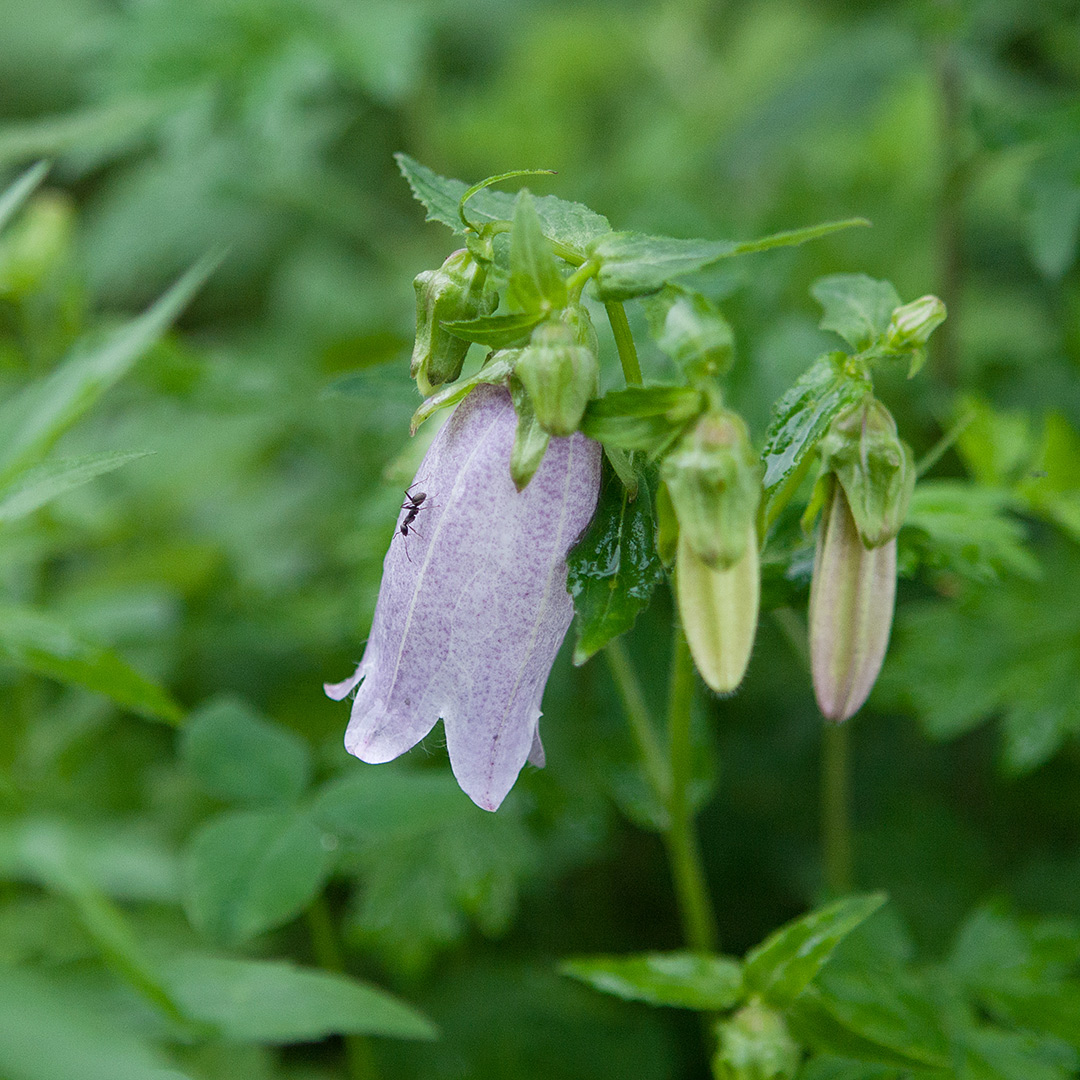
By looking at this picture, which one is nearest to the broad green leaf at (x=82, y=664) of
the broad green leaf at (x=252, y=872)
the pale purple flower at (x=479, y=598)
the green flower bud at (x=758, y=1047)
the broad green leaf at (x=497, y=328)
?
the broad green leaf at (x=252, y=872)

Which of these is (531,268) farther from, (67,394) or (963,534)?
(963,534)

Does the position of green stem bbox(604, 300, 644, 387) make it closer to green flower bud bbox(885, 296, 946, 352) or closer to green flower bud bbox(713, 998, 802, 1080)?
green flower bud bbox(885, 296, 946, 352)

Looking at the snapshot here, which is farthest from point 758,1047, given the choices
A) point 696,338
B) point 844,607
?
point 696,338

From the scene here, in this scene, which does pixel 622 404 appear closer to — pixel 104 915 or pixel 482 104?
pixel 104 915

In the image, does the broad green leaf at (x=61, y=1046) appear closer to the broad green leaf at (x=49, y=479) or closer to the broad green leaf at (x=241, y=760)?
the broad green leaf at (x=49, y=479)

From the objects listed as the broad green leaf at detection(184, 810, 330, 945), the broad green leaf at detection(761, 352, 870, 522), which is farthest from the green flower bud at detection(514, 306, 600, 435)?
the broad green leaf at detection(184, 810, 330, 945)

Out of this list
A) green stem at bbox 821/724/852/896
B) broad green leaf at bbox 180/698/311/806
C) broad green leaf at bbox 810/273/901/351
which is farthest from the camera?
green stem at bbox 821/724/852/896
